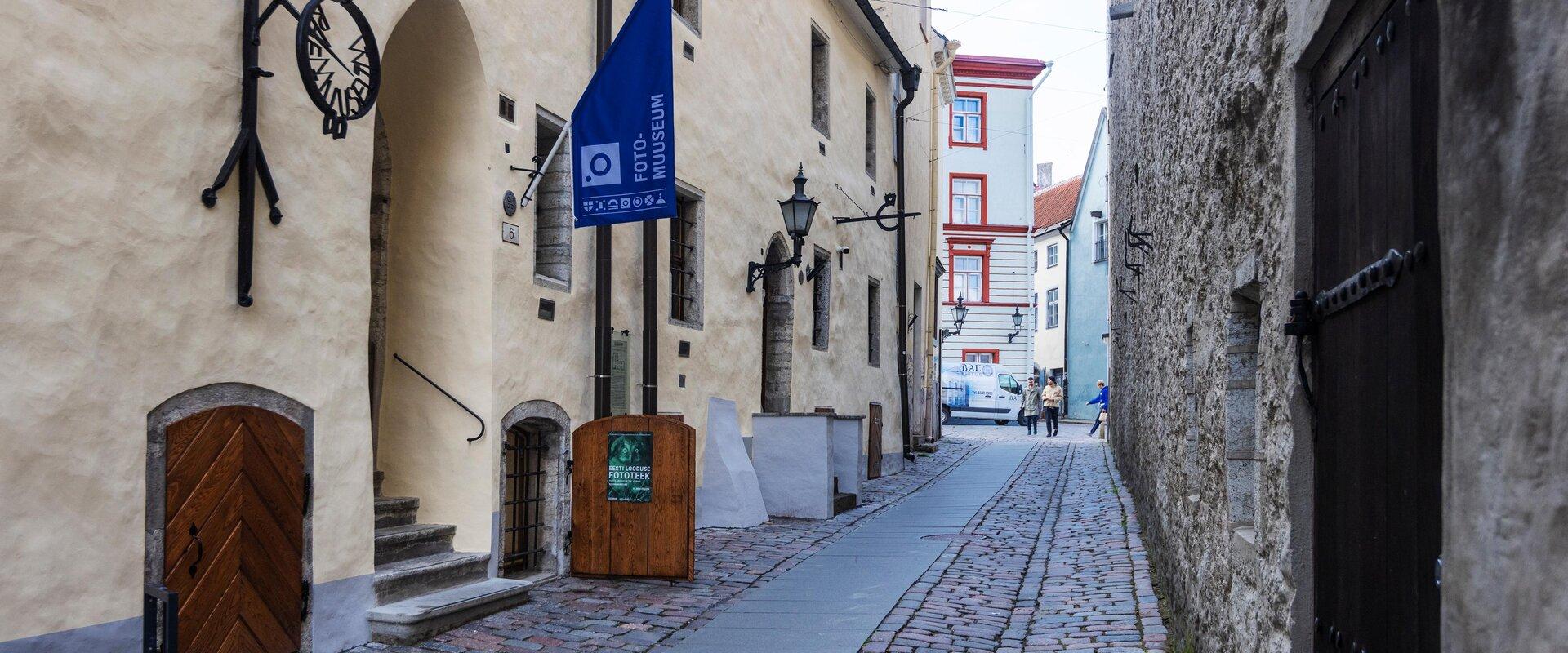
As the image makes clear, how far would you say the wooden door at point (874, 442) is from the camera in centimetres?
1739

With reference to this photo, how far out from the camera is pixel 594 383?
375 inches

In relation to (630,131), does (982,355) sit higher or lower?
lower

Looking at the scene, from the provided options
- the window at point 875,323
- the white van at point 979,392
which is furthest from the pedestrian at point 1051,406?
the window at point 875,323

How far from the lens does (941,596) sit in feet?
25.7

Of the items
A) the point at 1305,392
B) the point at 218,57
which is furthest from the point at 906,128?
the point at 1305,392

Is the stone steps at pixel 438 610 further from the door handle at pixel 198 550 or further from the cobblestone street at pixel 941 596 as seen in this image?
the door handle at pixel 198 550

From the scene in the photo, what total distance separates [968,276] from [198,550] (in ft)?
116

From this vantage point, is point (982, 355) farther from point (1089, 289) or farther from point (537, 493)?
point (537, 493)

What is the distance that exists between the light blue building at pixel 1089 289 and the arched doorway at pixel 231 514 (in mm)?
29805

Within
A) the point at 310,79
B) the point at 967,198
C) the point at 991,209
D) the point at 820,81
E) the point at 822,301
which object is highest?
the point at 967,198

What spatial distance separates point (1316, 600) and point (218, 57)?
5123 mm

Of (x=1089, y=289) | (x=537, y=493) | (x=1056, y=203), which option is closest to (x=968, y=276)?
(x=1089, y=289)

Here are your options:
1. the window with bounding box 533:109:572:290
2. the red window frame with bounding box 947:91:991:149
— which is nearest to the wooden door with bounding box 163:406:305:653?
the window with bounding box 533:109:572:290

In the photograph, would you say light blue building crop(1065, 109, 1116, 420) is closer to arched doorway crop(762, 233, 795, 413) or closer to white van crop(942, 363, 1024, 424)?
white van crop(942, 363, 1024, 424)
